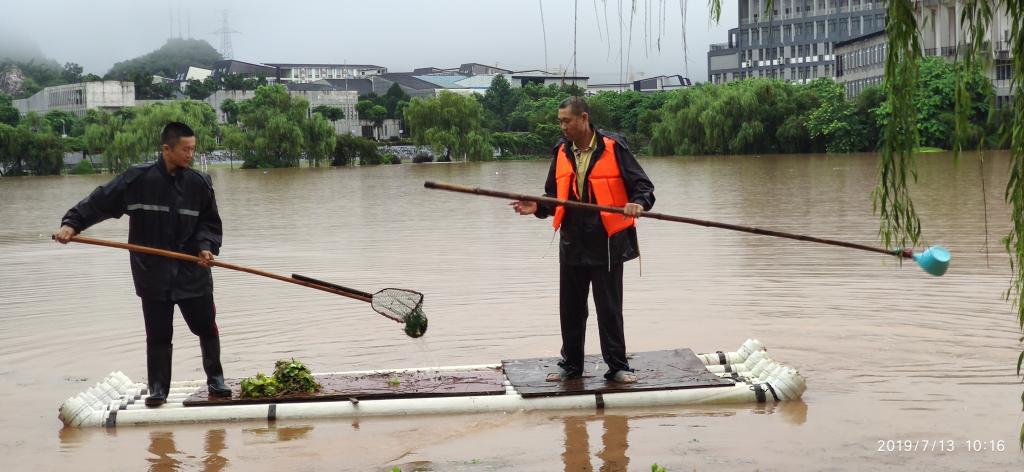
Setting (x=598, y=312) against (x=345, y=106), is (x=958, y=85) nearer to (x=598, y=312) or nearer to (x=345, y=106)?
(x=598, y=312)

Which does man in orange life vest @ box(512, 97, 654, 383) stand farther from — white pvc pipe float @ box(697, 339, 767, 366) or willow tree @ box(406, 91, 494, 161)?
willow tree @ box(406, 91, 494, 161)

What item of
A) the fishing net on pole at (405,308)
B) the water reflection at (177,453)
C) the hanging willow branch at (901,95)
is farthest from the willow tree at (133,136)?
the hanging willow branch at (901,95)

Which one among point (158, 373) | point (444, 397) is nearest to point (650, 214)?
point (444, 397)

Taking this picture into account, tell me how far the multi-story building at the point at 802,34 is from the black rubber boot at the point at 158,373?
146 m

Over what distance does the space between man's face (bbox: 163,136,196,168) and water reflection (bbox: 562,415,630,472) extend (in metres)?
3.04

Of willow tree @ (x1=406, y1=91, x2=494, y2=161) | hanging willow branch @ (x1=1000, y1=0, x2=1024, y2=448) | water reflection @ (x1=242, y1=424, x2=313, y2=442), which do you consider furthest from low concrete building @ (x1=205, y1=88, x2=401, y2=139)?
hanging willow branch @ (x1=1000, y1=0, x2=1024, y2=448)

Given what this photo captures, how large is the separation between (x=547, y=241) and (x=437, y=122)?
242 feet

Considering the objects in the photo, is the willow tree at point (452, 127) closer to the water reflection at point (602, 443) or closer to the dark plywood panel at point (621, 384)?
the dark plywood panel at point (621, 384)

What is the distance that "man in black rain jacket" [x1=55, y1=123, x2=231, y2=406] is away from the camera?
8.20 metres

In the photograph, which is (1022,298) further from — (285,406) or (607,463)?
(285,406)

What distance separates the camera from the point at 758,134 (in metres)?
79.8

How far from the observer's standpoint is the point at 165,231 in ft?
27.2

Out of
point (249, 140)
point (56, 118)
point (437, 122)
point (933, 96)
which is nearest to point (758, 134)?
point (933, 96)

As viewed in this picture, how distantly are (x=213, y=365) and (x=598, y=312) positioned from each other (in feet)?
8.70
